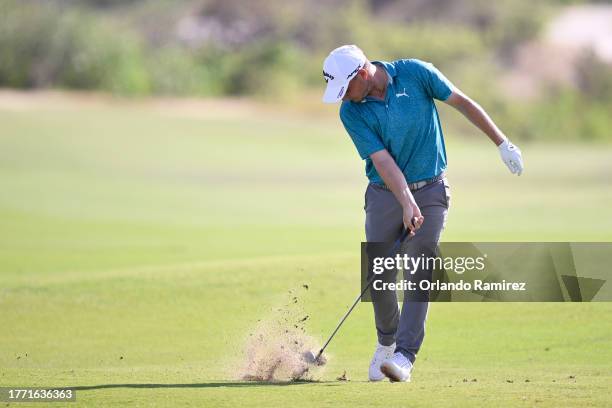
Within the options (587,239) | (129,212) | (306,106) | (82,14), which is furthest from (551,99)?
(587,239)

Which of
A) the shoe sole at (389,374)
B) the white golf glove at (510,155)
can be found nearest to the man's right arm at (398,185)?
the white golf glove at (510,155)

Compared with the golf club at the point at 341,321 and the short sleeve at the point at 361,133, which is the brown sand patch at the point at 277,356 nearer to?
the golf club at the point at 341,321

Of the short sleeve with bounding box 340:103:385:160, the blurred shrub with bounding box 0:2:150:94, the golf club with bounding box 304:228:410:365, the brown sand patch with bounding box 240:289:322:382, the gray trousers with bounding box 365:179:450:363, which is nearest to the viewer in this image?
the short sleeve with bounding box 340:103:385:160

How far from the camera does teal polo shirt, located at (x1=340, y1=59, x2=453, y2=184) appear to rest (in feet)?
24.3

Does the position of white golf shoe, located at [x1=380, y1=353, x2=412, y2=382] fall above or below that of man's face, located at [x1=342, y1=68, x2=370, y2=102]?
below

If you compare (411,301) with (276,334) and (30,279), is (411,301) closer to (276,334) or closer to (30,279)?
(276,334)

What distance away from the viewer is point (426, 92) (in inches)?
295

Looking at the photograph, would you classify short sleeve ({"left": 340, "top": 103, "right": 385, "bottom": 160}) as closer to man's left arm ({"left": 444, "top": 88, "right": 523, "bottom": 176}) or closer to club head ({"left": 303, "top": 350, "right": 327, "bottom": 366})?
man's left arm ({"left": 444, "top": 88, "right": 523, "bottom": 176})

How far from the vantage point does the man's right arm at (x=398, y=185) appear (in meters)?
7.25

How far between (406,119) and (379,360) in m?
1.64

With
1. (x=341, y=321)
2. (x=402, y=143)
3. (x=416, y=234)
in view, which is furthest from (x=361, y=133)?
(x=341, y=321)

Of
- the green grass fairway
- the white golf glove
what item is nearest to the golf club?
the green grass fairway

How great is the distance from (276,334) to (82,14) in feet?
164

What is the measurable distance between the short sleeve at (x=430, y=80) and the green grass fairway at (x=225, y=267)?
6.04ft
